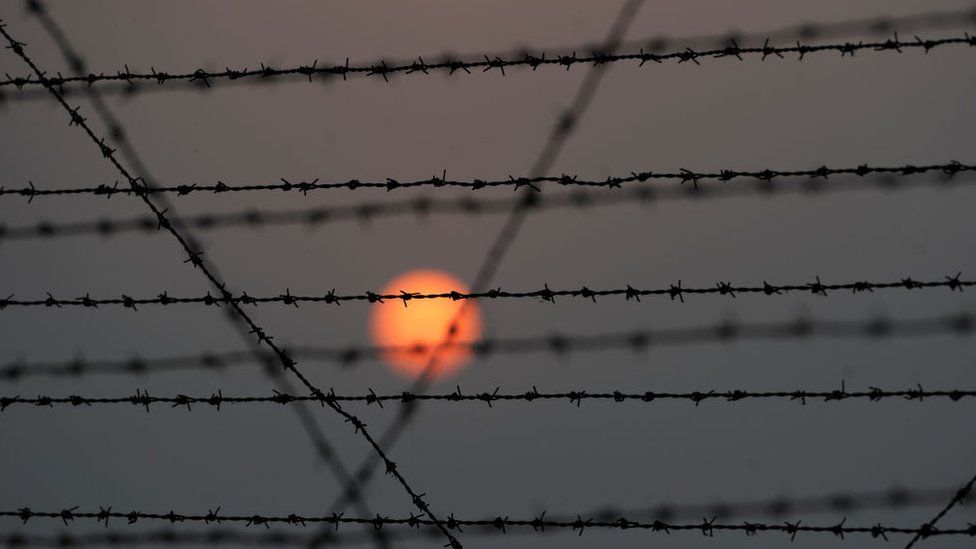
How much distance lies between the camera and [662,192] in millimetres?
3812

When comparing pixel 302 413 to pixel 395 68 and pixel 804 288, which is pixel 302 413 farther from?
pixel 804 288

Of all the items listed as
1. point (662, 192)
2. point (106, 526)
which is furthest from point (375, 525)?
point (662, 192)

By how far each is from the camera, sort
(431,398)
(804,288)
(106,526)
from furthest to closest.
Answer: (106,526) < (431,398) < (804,288)

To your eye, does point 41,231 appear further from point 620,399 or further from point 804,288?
point 804,288

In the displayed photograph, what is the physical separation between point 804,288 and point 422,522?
1.54m

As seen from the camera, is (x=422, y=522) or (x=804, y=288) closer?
(x=804, y=288)

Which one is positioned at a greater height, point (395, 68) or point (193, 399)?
point (395, 68)

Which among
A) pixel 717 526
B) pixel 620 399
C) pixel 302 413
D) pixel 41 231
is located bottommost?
pixel 717 526

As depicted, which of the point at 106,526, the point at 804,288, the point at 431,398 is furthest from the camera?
the point at 106,526

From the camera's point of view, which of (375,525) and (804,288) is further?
(375,525)

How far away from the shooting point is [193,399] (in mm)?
4035

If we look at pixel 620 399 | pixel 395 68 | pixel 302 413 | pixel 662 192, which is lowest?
pixel 620 399

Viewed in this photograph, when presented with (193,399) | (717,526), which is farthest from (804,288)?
(193,399)

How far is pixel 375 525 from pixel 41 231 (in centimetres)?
163
